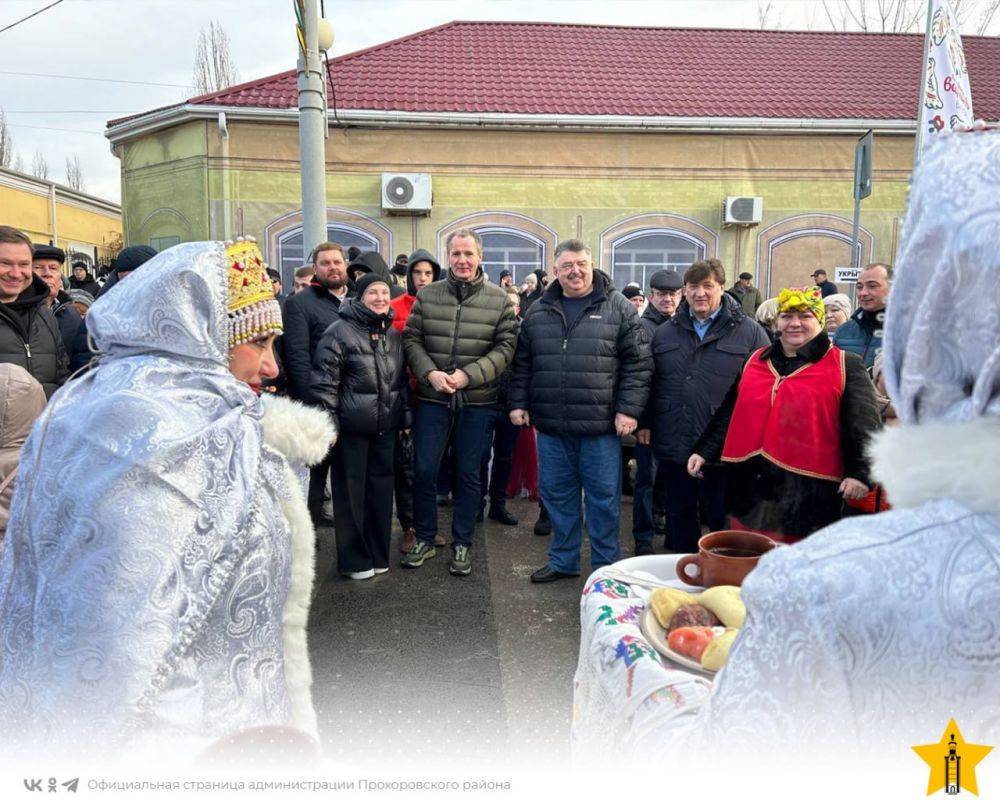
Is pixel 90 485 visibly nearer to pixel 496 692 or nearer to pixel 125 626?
pixel 125 626

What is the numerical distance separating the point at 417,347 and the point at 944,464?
4.13 meters

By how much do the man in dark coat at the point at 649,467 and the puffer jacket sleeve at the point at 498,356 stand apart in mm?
848

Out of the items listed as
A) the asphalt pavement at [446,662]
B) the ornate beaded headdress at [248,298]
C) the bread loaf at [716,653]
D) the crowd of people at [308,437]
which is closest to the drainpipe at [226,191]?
the crowd of people at [308,437]

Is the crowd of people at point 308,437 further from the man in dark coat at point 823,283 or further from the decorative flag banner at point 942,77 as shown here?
the man in dark coat at point 823,283

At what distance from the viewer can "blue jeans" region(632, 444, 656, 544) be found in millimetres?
5188

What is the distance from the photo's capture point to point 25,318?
4.22 metres

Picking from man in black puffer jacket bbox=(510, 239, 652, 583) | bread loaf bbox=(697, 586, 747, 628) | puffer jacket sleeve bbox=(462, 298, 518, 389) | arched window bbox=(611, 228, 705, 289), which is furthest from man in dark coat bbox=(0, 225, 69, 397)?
arched window bbox=(611, 228, 705, 289)

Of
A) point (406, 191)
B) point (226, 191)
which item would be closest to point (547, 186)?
point (406, 191)

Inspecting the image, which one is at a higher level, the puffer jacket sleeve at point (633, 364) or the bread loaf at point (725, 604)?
the puffer jacket sleeve at point (633, 364)

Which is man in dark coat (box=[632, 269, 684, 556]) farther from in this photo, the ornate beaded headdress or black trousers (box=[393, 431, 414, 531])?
the ornate beaded headdress

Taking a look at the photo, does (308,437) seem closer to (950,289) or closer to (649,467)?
(950,289)

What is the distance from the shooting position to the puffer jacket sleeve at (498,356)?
4.75 meters

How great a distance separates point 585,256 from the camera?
455 centimetres

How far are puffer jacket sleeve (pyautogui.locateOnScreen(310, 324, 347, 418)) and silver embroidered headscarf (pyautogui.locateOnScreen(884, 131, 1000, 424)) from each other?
386cm
